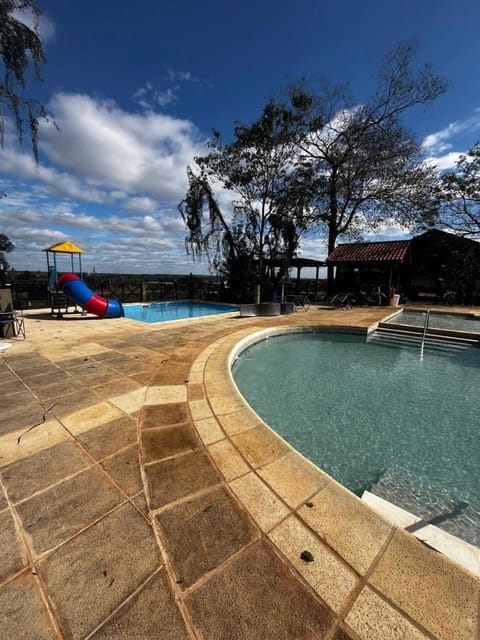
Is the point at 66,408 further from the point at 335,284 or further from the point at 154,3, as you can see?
the point at 335,284

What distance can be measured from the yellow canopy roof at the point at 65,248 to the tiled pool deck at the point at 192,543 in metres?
8.66

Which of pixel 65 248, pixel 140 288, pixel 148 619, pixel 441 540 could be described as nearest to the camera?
pixel 148 619

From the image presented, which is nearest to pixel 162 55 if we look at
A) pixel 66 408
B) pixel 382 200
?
pixel 66 408

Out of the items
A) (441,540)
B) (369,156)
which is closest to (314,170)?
(369,156)

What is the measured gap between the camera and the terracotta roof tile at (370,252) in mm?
14023

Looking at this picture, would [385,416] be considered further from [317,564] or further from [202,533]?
[202,533]

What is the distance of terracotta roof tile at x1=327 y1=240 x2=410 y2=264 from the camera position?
1402cm

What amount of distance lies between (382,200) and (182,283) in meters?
13.6

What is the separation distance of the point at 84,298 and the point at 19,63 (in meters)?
6.15

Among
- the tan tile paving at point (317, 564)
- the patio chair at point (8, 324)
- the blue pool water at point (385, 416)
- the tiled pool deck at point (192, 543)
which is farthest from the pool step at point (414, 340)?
the patio chair at point (8, 324)

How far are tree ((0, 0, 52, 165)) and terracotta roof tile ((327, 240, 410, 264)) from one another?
14228 millimetres

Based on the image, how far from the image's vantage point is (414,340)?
801 cm

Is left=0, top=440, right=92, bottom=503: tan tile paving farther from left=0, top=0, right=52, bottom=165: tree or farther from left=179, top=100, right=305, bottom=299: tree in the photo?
left=179, top=100, right=305, bottom=299: tree

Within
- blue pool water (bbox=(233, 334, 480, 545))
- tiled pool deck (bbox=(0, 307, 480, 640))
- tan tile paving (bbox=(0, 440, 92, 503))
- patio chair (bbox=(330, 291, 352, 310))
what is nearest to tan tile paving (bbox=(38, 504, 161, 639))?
tiled pool deck (bbox=(0, 307, 480, 640))
